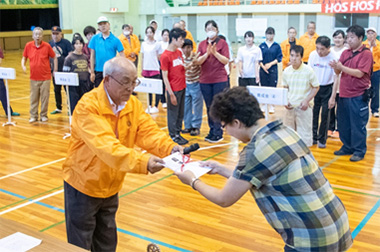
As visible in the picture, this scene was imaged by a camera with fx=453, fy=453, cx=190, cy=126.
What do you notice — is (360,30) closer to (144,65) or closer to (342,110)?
(342,110)

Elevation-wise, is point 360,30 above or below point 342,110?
above

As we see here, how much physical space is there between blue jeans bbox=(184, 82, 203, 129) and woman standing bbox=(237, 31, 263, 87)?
1361 millimetres

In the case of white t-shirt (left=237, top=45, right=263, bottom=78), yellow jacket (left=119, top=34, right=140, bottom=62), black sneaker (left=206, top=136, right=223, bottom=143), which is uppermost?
yellow jacket (left=119, top=34, right=140, bottom=62)

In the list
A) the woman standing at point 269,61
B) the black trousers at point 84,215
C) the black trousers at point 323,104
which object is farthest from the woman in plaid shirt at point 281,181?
the woman standing at point 269,61

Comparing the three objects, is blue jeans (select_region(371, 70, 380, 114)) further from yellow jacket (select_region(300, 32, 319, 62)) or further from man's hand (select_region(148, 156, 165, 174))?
man's hand (select_region(148, 156, 165, 174))

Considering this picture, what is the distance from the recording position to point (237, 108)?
2256 mm

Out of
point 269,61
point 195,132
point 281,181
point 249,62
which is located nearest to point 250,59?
point 249,62

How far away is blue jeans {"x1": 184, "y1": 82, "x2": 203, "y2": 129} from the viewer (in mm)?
8094

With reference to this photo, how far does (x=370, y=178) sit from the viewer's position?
5.93 metres

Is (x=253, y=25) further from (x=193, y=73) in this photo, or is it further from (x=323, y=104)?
(x=323, y=104)

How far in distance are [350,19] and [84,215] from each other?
22959 mm

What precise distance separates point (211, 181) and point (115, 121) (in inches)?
124

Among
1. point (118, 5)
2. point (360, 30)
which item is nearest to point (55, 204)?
point (360, 30)

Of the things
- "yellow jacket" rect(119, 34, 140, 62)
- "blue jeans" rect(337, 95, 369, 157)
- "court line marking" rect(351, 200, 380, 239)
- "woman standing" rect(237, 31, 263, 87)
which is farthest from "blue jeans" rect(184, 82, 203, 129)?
"court line marking" rect(351, 200, 380, 239)
